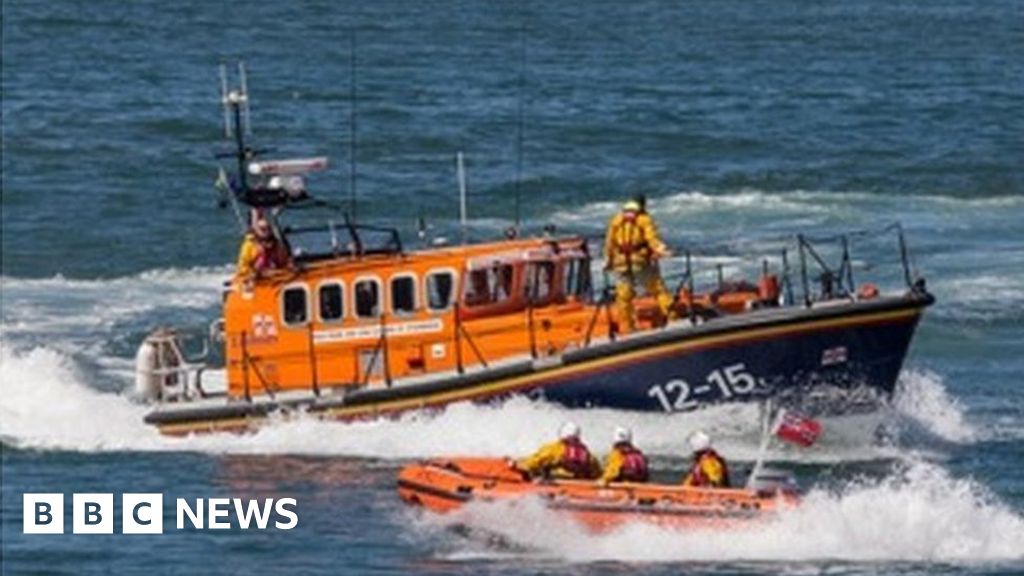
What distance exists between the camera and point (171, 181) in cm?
6731

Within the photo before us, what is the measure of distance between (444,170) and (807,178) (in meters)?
6.10

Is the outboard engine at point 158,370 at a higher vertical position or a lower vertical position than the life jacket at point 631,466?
lower

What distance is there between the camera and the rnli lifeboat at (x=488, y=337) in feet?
135

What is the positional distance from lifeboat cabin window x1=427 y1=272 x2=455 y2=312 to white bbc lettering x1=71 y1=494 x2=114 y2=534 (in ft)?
14.8

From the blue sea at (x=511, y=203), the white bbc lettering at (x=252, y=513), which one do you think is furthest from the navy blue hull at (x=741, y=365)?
the white bbc lettering at (x=252, y=513)

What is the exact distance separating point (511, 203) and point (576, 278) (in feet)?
70.1

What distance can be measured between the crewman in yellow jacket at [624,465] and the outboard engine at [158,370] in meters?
8.24

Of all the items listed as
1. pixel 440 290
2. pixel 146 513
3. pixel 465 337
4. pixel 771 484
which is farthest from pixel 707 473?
pixel 440 290

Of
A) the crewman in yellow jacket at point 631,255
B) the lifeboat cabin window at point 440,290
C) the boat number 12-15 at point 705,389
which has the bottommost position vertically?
the boat number 12-15 at point 705,389

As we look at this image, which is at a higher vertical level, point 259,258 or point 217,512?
point 259,258

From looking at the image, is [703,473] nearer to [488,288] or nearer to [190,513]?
[190,513]

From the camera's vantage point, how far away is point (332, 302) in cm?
4275

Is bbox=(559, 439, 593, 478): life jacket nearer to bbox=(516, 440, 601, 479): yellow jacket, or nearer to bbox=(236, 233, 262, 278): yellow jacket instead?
bbox=(516, 440, 601, 479): yellow jacket

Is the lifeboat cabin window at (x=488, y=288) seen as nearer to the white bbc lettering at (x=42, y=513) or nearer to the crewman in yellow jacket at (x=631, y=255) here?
the crewman in yellow jacket at (x=631, y=255)
